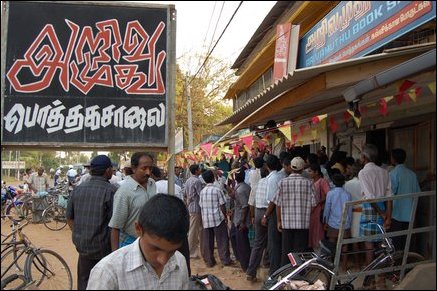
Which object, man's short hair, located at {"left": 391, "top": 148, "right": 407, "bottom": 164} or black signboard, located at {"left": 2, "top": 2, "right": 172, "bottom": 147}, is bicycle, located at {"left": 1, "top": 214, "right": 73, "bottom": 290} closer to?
black signboard, located at {"left": 2, "top": 2, "right": 172, "bottom": 147}

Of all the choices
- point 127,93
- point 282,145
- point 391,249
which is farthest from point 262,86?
point 127,93

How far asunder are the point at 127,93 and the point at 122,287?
1.22 metres

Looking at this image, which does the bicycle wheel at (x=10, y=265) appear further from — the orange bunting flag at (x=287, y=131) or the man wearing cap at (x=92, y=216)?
the orange bunting flag at (x=287, y=131)

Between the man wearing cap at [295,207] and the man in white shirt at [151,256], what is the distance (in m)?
4.09

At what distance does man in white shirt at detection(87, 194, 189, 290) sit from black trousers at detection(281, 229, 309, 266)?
13.8 ft

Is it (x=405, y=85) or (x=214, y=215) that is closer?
(x=405, y=85)

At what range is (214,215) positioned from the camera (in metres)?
7.69

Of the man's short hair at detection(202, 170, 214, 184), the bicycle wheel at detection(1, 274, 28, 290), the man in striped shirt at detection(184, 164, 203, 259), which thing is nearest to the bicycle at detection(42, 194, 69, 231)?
the man in striped shirt at detection(184, 164, 203, 259)

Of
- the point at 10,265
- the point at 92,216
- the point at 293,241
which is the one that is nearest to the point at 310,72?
the point at 293,241

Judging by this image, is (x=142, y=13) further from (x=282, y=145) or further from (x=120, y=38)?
(x=282, y=145)

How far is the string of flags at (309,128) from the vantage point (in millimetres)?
2144

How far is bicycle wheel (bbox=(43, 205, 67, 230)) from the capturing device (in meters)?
11.0

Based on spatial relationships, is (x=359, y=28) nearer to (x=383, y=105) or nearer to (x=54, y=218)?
(x=383, y=105)

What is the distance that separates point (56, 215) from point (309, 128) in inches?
326
